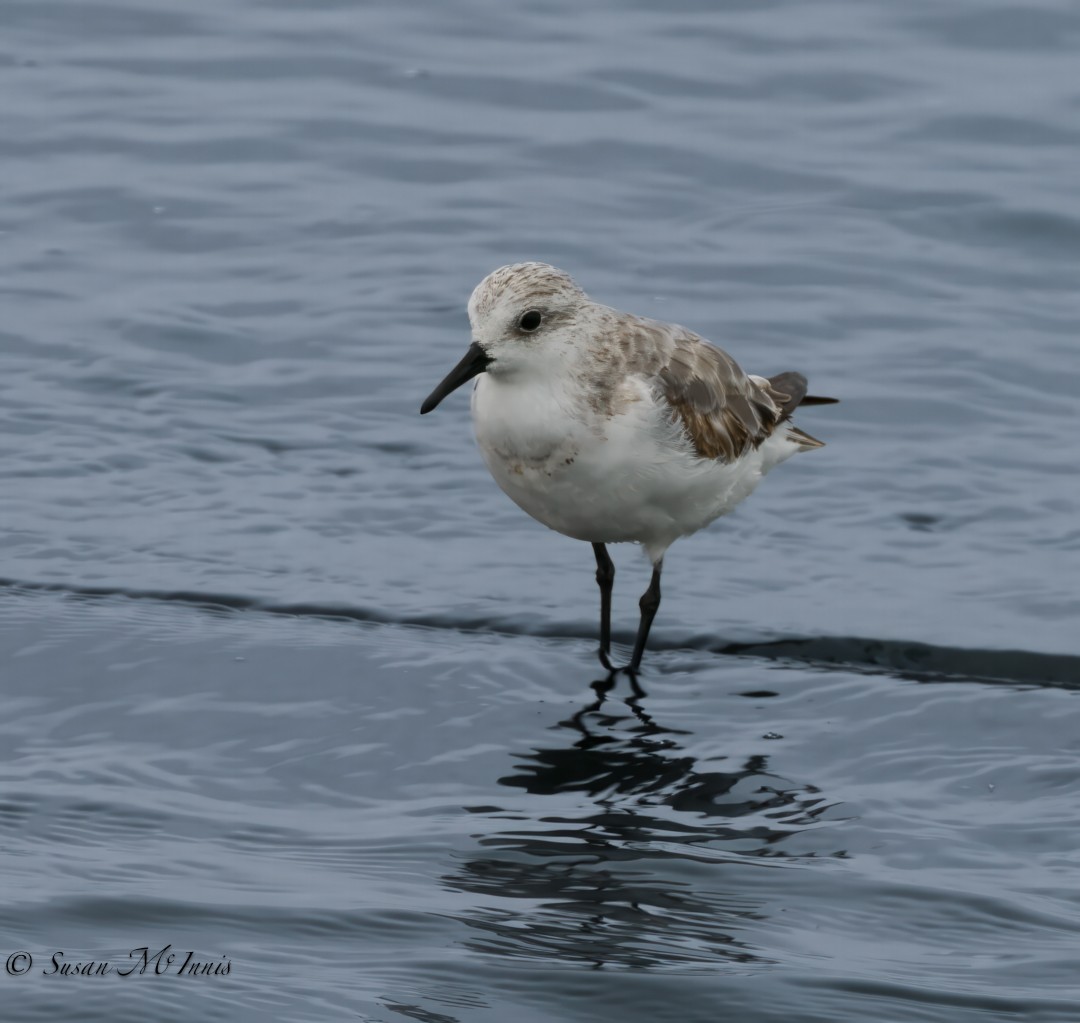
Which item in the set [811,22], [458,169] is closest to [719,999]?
[458,169]

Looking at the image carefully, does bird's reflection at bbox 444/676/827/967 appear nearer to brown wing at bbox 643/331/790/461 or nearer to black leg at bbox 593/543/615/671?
black leg at bbox 593/543/615/671

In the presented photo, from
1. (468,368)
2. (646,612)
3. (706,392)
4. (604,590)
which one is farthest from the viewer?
(604,590)

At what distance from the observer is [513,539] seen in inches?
362

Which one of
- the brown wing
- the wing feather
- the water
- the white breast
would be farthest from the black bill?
the water

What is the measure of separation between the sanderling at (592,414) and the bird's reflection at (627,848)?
777mm

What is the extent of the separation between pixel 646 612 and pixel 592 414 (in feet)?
4.02

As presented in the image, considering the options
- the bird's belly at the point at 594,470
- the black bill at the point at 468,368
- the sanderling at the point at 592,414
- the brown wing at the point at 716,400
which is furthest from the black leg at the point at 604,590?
the black bill at the point at 468,368

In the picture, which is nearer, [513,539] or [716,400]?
[716,400]

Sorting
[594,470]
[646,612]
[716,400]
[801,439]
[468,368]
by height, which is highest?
[468,368]

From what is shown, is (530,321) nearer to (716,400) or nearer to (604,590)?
(716,400)

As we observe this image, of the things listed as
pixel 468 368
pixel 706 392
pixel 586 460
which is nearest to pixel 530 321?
pixel 468 368

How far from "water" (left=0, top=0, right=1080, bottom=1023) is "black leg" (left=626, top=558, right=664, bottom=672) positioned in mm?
201

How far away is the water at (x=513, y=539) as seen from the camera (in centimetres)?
554

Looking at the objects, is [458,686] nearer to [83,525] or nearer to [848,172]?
[83,525]
